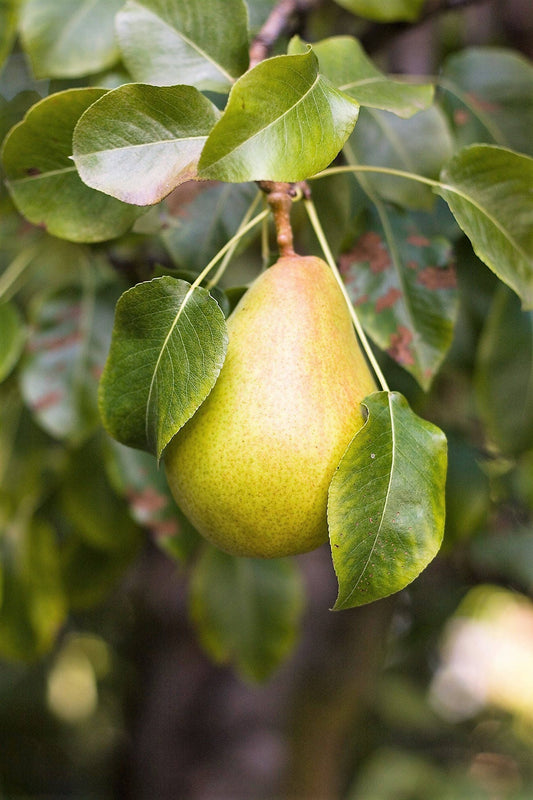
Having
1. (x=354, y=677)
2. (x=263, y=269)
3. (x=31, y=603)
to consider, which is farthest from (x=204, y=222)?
(x=354, y=677)

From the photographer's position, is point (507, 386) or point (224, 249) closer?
point (224, 249)

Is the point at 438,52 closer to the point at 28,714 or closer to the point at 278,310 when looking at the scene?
the point at 278,310

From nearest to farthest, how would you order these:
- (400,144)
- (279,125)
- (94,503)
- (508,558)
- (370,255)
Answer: (279,125), (370,255), (400,144), (94,503), (508,558)

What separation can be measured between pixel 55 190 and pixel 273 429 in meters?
0.26

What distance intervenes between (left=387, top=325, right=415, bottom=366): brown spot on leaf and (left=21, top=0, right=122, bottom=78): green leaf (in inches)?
14.0

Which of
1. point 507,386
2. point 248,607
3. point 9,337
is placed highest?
point 9,337

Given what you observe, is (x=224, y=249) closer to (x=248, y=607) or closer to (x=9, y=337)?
(x=9, y=337)

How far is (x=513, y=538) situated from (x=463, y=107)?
85cm

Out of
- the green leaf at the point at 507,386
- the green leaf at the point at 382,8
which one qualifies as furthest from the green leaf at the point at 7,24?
the green leaf at the point at 507,386

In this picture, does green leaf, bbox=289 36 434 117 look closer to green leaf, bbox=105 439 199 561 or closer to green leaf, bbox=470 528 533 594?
green leaf, bbox=105 439 199 561

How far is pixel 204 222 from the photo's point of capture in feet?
2.21

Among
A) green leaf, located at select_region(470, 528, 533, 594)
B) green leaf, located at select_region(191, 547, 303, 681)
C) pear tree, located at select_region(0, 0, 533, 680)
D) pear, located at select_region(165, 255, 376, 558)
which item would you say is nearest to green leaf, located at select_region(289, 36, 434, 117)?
pear tree, located at select_region(0, 0, 533, 680)

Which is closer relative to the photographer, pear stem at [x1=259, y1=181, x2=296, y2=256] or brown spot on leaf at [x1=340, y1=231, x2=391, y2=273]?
pear stem at [x1=259, y1=181, x2=296, y2=256]

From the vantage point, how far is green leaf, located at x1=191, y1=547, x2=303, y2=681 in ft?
3.32
